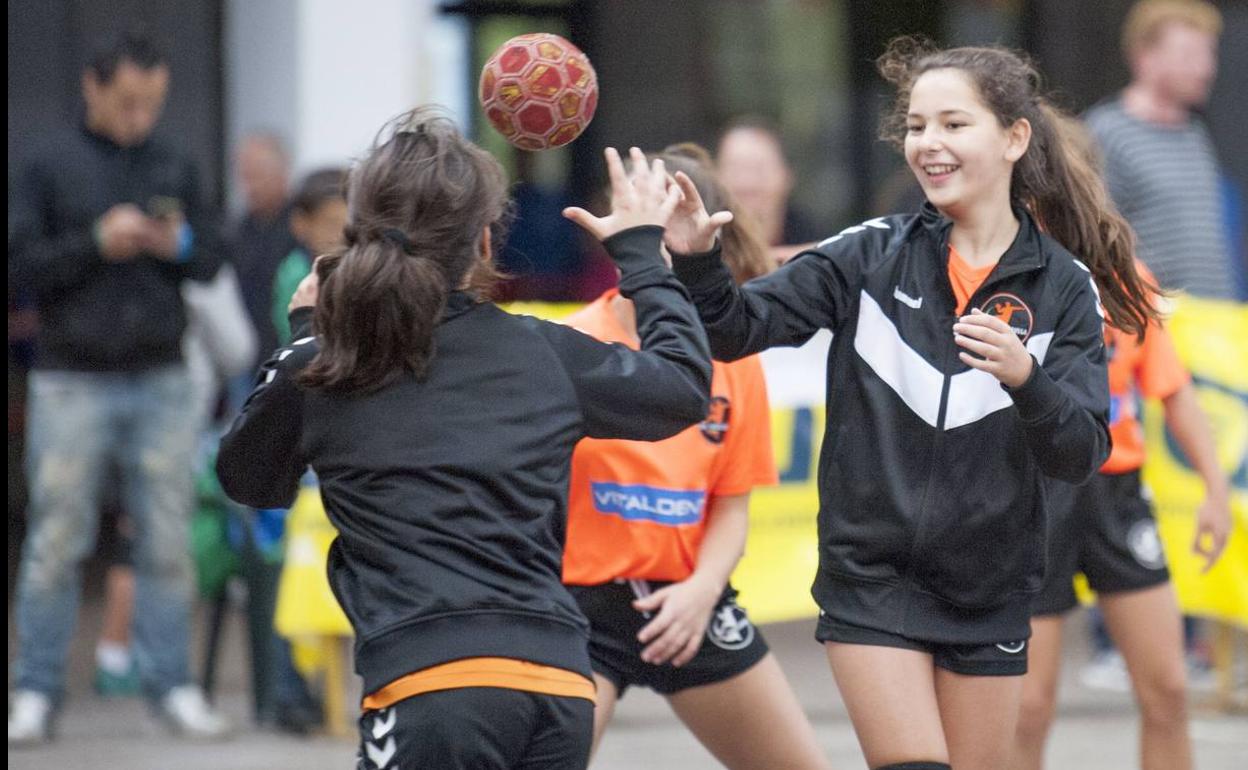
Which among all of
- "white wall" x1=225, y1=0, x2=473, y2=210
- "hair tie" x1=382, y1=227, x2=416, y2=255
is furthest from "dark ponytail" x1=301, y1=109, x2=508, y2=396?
"white wall" x1=225, y1=0, x2=473, y2=210

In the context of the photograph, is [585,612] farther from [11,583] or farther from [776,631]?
[11,583]

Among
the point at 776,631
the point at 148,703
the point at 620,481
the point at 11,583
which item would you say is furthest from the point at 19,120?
the point at 620,481

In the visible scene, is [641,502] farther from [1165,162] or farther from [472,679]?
[1165,162]

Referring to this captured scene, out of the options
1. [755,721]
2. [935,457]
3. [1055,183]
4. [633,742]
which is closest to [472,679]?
[935,457]

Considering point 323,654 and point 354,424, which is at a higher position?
point 354,424

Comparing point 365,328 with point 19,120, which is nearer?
point 365,328

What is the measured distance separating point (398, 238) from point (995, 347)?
3.59 feet

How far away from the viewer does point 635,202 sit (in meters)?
3.74

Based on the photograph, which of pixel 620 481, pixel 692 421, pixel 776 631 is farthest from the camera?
pixel 776 631

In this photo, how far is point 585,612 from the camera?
4523 millimetres

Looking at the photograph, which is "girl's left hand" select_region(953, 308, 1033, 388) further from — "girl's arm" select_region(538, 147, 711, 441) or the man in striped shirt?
the man in striped shirt

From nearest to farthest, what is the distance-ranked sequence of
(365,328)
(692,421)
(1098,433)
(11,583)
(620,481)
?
(365,328)
(692,421)
(1098,433)
(620,481)
(11,583)

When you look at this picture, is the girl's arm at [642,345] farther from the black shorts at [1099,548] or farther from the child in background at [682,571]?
the black shorts at [1099,548]

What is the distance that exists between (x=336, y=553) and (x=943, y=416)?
1259 millimetres
